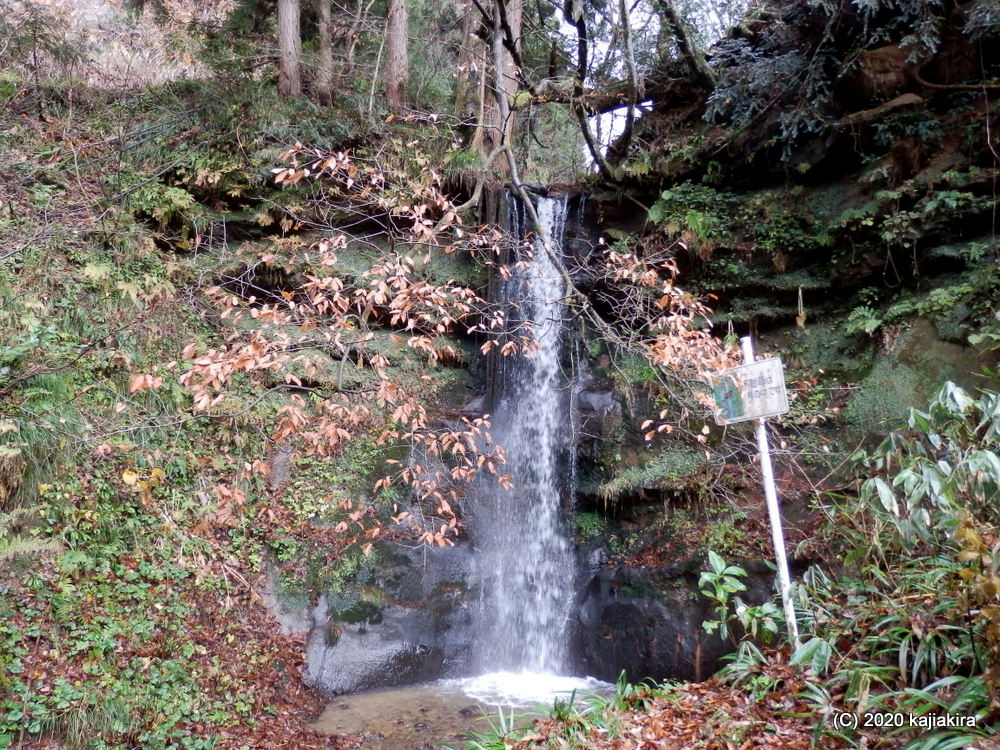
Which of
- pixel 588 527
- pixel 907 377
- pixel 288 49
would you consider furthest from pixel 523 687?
pixel 288 49

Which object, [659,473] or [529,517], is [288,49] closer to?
[529,517]

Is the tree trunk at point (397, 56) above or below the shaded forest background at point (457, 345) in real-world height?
above

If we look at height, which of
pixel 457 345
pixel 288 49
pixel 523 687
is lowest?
pixel 523 687

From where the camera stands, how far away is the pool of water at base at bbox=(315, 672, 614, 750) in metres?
5.54

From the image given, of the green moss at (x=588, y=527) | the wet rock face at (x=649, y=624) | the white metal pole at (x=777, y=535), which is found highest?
the white metal pole at (x=777, y=535)

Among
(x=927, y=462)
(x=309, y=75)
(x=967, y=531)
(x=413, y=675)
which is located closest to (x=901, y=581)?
(x=927, y=462)

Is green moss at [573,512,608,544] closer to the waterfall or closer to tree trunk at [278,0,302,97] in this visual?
the waterfall

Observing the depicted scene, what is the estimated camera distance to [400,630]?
7.16 metres

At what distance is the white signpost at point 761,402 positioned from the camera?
383cm

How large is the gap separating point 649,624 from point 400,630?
3.02 m

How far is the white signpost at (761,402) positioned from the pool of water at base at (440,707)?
229 cm

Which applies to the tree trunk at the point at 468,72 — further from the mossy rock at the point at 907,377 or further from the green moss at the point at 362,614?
the green moss at the point at 362,614

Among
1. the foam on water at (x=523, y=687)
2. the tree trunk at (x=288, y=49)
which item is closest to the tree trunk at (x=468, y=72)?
the tree trunk at (x=288, y=49)

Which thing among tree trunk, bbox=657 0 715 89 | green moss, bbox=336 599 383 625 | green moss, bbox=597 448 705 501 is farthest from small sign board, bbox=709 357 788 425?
tree trunk, bbox=657 0 715 89
